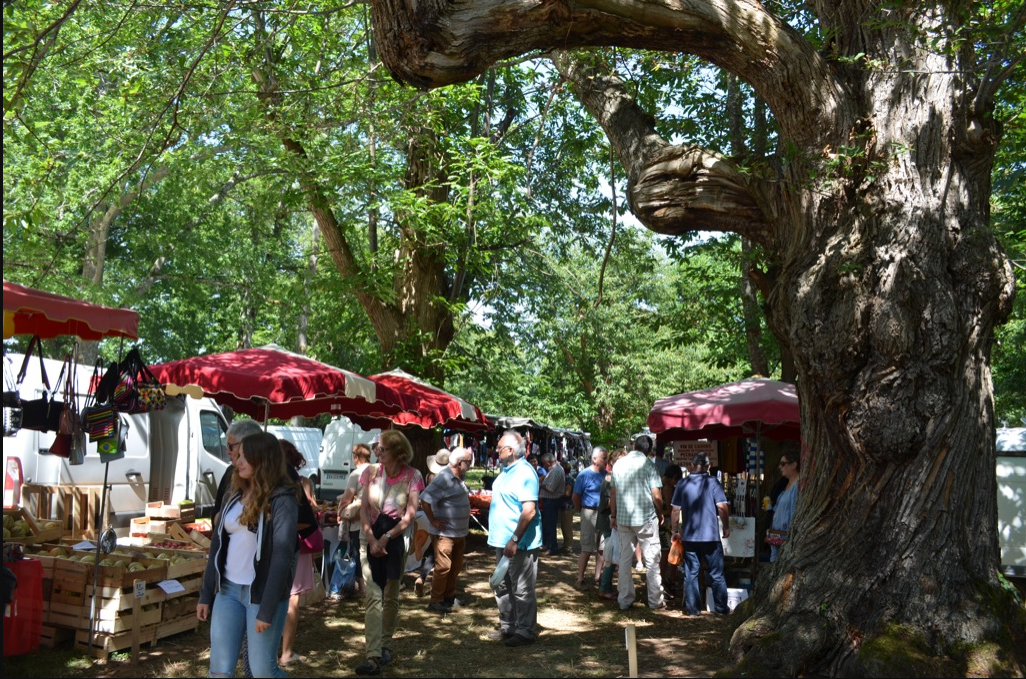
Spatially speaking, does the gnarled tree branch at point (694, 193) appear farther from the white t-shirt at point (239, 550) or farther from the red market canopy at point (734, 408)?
the red market canopy at point (734, 408)

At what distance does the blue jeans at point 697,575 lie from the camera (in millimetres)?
9383

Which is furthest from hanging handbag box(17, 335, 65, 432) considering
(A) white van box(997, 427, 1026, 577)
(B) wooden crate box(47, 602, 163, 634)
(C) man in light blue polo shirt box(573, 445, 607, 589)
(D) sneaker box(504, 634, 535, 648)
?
(A) white van box(997, 427, 1026, 577)

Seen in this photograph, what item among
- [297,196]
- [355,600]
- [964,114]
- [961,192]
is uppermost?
[297,196]

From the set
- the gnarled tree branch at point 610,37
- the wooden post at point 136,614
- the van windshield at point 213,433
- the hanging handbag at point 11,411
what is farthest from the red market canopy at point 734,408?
the van windshield at point 213,433

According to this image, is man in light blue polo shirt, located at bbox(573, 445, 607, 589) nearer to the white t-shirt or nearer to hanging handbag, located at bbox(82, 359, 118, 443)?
hanging handbag, located at bbox(82, 359, 118, 443)

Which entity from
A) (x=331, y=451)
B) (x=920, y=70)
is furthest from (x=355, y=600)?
(x=331, y=451)

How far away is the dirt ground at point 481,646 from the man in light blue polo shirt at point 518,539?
0.20 m

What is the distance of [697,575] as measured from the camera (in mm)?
9492

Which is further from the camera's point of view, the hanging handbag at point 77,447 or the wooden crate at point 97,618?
the hanging handbag at point 77,447

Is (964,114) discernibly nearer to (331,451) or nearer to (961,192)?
(961,192)

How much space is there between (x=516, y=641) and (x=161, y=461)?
796 centimetres

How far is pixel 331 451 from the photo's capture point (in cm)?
2327

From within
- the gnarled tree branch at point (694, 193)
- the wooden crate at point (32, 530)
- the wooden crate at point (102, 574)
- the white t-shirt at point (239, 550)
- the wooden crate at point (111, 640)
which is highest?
the gnarled tree branch at point (694, 193)

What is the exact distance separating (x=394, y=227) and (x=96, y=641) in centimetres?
1128
